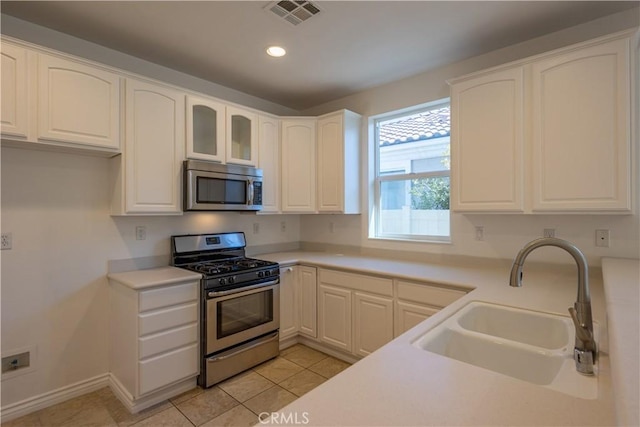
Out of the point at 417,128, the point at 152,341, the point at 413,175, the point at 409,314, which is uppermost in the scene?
the point at 417,128

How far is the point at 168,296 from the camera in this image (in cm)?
Result: 229

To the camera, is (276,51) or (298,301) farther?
(298,301)

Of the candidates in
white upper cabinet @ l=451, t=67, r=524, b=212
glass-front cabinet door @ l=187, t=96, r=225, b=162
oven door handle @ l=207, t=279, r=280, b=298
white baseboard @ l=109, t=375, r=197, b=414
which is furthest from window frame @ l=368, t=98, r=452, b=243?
white baseboard @ l=109, t=375, r=197, b=414

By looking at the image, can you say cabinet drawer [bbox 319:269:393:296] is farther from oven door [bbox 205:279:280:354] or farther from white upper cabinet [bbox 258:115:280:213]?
white upper cabinet [bbox 258:115:280:213]

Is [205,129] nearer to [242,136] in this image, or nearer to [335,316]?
[242,136]

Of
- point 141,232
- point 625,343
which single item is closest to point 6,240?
point 141,232

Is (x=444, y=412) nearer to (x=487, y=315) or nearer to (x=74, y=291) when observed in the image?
(x=487, y=315)

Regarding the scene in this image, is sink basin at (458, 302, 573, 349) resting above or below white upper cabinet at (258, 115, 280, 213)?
below

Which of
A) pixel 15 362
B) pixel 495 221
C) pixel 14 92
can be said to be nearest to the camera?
pixel 14 92

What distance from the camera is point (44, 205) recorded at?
225 cm

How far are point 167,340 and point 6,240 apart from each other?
4.03 ft

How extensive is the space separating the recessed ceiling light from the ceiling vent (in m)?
0.39

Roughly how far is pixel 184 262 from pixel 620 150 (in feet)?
10.6

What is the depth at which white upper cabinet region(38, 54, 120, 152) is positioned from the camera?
1999mm
